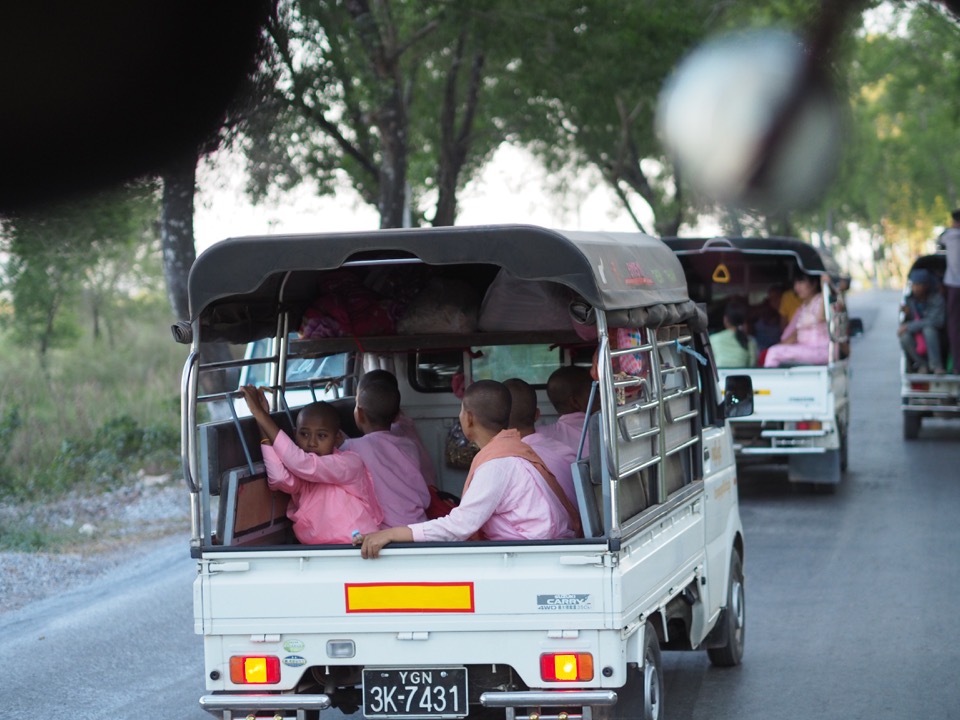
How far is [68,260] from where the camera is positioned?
20234 millimetres

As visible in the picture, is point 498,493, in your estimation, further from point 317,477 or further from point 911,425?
point 911,425

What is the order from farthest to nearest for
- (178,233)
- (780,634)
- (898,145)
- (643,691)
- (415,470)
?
1. (898,145)
2. (178,233)
3. (780,634)
4. (415,470)
5. (643,691)

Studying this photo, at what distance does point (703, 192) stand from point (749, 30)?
10.6m

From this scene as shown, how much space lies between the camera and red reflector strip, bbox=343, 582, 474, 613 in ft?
16.3

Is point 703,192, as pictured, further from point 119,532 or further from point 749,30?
point 119,532

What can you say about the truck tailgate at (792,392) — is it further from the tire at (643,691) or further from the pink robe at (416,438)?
the tire at (643,691)

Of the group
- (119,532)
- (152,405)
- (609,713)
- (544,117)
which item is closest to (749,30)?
(544,117)

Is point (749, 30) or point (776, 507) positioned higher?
point (749, 30)

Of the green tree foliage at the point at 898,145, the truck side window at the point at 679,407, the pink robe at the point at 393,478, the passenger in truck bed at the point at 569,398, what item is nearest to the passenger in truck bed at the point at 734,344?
the green tree foliage at the point at 898,145

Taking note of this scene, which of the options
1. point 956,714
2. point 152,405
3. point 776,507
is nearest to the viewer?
point 956,714

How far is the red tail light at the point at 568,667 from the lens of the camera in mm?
4879

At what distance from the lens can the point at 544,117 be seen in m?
32.6

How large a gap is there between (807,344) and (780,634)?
6.98 metres

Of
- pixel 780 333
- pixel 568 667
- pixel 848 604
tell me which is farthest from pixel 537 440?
pixel 780 333
